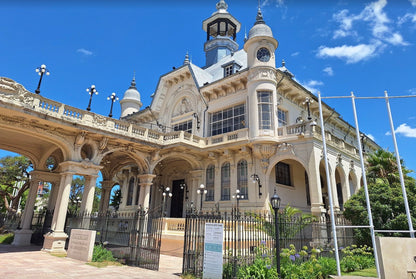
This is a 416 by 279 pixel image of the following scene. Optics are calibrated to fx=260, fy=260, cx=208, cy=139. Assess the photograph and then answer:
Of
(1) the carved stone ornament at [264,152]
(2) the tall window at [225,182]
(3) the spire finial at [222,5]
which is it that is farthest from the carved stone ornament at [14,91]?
(3) the spire finial at [222,5]

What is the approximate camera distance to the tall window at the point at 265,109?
19.7 meters

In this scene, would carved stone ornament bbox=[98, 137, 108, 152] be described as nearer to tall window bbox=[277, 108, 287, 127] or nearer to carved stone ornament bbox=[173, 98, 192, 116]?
carved stone ornament bbox=[173, 98, 192, 116]

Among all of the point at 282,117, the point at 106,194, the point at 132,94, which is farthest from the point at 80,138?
the point at 132,94

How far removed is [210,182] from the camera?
22.3 metres

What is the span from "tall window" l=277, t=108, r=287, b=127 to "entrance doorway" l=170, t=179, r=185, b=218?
35.4 ft

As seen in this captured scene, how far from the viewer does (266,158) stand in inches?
756

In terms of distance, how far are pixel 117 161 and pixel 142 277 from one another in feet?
55.8

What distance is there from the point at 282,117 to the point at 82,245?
56.1 feet

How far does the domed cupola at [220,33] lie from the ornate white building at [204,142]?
5.61m

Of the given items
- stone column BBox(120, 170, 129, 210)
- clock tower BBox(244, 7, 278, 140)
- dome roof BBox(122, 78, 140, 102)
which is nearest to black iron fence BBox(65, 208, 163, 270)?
clock tower BBox(244, 7, 278, 140)

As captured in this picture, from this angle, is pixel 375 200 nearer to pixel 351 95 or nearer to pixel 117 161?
pixel 351 95

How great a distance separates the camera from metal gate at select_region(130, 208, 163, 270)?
1073 centimetres

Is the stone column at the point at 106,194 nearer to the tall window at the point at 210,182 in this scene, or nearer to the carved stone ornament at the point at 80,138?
the carved stone ornament at the point at 80,138

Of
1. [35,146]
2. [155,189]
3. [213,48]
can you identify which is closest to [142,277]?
[35,146]
